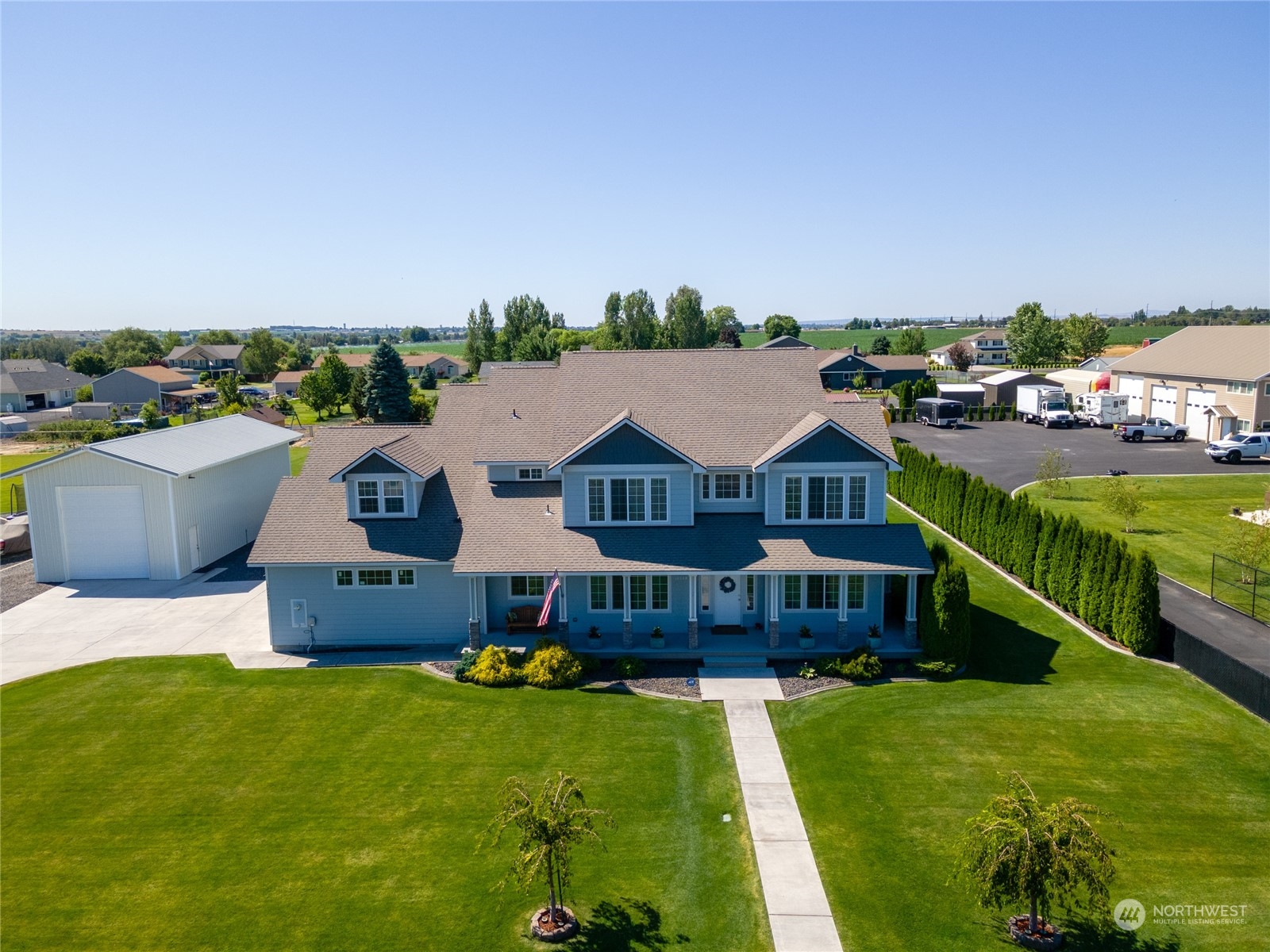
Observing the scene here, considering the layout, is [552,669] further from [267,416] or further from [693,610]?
[267,416]

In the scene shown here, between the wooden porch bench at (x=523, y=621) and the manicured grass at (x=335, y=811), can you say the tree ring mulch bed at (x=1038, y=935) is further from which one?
the wooden porch bench at (x=523, y=621)

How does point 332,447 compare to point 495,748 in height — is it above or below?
above

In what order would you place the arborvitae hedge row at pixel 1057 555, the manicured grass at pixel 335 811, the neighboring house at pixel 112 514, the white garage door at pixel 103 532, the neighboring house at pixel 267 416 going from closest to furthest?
the manicured grass at pixel 335 811 → the arborvitae hedge row at pixel 1057 555 → the neighboring house at pixel 112 514 → the white garage door at pixel 103 532 → the neighboring house at pixel 267 416

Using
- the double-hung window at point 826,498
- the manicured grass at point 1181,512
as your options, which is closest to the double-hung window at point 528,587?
the double-hung window at point 826,498

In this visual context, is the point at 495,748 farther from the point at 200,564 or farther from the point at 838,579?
the point at 200,564

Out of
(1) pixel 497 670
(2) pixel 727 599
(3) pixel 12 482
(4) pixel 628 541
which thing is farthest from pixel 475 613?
(3) pixel 12 482

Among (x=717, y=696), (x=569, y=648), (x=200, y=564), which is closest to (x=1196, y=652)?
(x=717, y=696)
